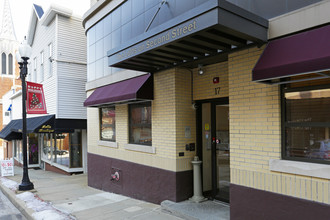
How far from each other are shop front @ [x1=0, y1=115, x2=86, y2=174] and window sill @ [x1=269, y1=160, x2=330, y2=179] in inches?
450

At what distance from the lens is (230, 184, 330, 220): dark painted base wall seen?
3.76 metres

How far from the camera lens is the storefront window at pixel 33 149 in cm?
1978

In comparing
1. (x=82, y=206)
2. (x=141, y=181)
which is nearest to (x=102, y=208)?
(x=82, y=206)

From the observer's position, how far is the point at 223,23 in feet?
12.2

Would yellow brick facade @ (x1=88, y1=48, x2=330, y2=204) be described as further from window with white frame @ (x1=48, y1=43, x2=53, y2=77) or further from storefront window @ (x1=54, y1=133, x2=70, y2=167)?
window with white frame @ (x1=48, y1=43, x2=53, y2=77)

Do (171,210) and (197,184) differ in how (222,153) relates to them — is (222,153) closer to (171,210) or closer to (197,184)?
(197,184)

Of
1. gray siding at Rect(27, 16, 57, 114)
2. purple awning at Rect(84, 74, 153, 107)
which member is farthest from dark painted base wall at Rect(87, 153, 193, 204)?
gray siding at Rect(27, 16, 57, 114)

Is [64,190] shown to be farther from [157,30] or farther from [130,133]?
[157,30]

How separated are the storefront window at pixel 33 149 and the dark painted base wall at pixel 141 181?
11744mm

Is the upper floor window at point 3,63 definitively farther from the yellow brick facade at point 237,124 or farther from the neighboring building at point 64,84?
the yellow brick facade at point 237,124

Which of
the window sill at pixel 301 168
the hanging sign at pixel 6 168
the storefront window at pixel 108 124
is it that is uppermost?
the storefront window at pixel 108 124

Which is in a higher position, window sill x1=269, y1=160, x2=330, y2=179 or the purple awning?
the purple awning

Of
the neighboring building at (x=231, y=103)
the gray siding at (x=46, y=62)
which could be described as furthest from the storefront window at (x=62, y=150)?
the neighboring building at (x=231, y=103)

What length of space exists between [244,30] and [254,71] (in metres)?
0.62
